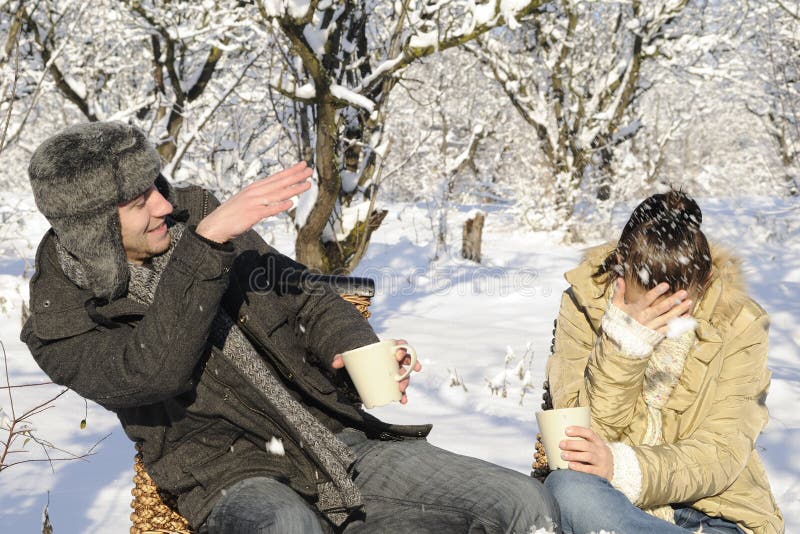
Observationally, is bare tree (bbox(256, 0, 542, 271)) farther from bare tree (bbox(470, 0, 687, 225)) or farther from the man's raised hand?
bare tree (bbox(470, 0, 687, 225))

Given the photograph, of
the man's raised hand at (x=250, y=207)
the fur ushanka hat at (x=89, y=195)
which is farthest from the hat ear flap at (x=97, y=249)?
the man's raised hand at (x=250, y=207)

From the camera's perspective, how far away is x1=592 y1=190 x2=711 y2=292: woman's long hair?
2021 millimetres

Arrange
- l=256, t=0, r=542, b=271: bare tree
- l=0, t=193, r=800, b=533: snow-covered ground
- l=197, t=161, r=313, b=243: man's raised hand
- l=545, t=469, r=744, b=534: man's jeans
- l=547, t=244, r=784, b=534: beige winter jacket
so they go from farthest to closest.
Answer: l=256, t=0, r=542, b=271: bare tree, l=0, t=193, r=800, b=533: snow-covered ground, l=547, t=244, r=784, b=534: beige winter jacket, l=545, t=469, r=744, b=534: man's jeans, l=197, t=161, r=313, b=243: man's raised hand

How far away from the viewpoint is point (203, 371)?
2.09 metres

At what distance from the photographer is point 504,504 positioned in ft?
6.29

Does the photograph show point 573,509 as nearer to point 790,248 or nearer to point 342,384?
point 342,384

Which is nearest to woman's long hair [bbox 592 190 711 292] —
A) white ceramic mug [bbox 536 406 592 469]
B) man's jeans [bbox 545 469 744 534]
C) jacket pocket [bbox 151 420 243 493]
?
white ceramic mug [bbox 536 406 592 469]

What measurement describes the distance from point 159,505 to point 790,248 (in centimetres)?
1054

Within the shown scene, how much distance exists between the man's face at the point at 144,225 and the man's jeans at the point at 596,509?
1.29 m

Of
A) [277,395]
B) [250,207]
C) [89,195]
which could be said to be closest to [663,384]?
[277,395]

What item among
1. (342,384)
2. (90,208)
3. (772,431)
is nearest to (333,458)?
(342,384)

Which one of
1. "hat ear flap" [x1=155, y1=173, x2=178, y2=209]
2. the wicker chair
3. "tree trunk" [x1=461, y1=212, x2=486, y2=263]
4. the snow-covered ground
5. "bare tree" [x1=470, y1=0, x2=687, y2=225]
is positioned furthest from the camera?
"bare tree" [x1=470, y1=0, x2=687, y2=225]

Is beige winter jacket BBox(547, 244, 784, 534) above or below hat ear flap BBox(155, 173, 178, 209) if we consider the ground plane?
below

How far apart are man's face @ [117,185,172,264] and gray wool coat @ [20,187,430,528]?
18 cm
